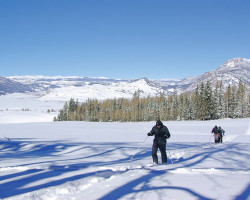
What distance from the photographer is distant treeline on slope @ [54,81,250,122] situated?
78.7 m

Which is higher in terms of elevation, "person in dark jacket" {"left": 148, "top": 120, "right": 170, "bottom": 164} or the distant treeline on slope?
the distant treeline on slope

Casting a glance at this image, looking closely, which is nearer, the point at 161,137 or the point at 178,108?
the point at 161,137

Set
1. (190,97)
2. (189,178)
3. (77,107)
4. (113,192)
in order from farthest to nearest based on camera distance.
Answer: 1. (77,107)
2. (190,97)
3. (189,178)
4. (113,192)

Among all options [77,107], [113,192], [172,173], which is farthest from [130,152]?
[77,107]

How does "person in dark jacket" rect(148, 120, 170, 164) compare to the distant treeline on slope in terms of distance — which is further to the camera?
the distant treeline on slope

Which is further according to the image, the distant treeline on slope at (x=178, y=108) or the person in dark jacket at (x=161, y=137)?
the distant treeline on slope at (x=178, y=108)

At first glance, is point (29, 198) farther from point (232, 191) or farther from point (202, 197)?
point (232, 191)

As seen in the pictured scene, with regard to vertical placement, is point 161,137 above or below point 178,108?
below

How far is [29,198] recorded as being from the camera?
4914mm

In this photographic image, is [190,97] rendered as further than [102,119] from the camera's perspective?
No

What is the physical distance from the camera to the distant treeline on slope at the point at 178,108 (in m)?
78.7

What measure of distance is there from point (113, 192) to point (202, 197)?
1796 mm

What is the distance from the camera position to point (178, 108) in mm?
99000

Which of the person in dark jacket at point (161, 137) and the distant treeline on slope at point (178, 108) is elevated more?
the distant treeline on slope at point (178, 108)
